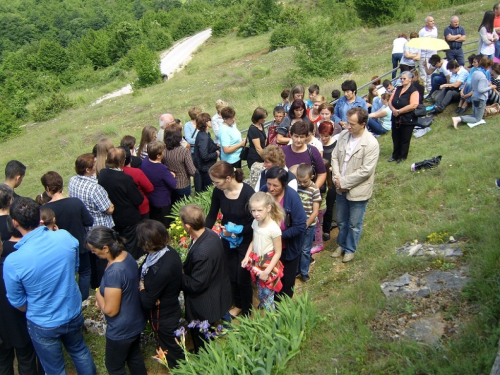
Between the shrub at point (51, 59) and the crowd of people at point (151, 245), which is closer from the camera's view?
the crowd of people at point (151, 245)

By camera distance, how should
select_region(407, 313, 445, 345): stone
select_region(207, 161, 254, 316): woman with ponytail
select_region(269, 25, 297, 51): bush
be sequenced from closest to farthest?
select_region(407, 313, 445, 345): stone < select_region(207, 161, 254, 316): woman with ponytail < select_region(269, 25, 297, 51): bush

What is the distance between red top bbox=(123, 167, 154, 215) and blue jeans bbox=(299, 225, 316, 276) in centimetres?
221

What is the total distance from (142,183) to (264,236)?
2.33 meters

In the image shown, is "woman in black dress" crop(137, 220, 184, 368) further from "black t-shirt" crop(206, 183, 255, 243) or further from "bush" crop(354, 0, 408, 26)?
"bush" crop(354, 0, 408, 26)

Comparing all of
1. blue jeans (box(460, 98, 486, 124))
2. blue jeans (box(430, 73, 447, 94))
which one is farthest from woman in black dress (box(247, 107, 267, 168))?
blue jeans (box(430, 73, 447, 94))

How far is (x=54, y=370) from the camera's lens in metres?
4.20

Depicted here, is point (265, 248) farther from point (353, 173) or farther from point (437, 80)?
point (437, 80)

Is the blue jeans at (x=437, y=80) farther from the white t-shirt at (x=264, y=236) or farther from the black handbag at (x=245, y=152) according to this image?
the white t-shirt at (x=264, y=236)

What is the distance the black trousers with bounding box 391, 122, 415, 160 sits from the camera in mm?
7551

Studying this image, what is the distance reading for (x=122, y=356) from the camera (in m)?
3.94

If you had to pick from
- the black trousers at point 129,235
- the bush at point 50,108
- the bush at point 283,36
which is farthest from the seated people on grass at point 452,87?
the bush at point 50,108

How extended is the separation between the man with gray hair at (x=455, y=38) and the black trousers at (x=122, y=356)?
10.3 meters

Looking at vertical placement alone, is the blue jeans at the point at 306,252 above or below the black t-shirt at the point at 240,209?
below

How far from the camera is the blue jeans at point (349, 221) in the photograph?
5.32 metres
